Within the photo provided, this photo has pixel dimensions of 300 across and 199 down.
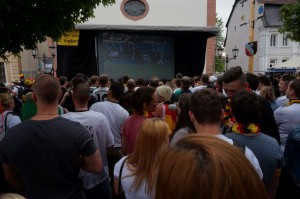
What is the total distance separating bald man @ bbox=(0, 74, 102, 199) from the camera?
2.19 metres

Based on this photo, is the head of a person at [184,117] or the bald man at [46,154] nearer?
the bald man at [46,154]

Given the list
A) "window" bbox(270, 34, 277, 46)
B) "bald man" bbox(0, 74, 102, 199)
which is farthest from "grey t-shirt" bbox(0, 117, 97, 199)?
"window" bbox(270, 34, 277, 46)

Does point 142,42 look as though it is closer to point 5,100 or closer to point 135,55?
point 135,55

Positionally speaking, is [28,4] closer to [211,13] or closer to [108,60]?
[108,60]

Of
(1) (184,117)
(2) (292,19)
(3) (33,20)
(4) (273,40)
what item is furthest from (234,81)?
(4) (273,40)

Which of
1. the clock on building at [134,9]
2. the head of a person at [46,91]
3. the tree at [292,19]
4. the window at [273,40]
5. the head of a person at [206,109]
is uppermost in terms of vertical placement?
the clock on building at [134,9]

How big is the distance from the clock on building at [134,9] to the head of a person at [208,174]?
59.6ft

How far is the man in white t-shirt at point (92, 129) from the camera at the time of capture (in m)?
3.02

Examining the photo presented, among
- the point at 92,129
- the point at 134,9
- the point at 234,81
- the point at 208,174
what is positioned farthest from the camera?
the point at 134,9

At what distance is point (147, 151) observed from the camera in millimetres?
2119

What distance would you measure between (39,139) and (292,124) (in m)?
2.94

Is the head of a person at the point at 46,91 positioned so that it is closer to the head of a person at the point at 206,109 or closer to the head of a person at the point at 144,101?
the head of a person at the point at 206,109

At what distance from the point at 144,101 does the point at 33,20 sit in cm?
237

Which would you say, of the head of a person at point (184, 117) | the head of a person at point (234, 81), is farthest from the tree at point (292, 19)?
the head of a person at point (184, 117)
